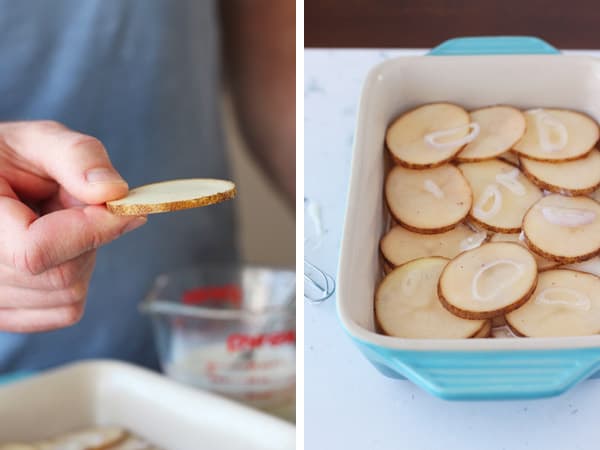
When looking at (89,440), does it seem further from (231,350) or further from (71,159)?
(71,159)

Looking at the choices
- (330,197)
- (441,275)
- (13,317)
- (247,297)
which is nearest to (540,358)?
(441,275)

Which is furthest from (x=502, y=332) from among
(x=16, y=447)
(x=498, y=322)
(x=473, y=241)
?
(x=16, y=447)

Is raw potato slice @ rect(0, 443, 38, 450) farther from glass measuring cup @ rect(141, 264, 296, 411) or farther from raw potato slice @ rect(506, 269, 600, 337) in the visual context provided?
raw potato slice @ rect(506, 269, 600, 337)

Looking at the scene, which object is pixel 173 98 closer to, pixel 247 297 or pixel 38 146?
pixel 247 297

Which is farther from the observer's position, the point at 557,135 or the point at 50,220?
the point at 557,135

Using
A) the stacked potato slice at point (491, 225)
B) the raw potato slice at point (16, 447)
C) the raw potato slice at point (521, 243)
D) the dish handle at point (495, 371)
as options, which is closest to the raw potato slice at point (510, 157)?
the stacked potato slice at point (491, 225)

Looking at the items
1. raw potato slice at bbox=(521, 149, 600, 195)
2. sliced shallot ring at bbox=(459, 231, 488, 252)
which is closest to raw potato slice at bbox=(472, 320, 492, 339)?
sliced shallot ring at bbox=(459, 231, 488, 252)
